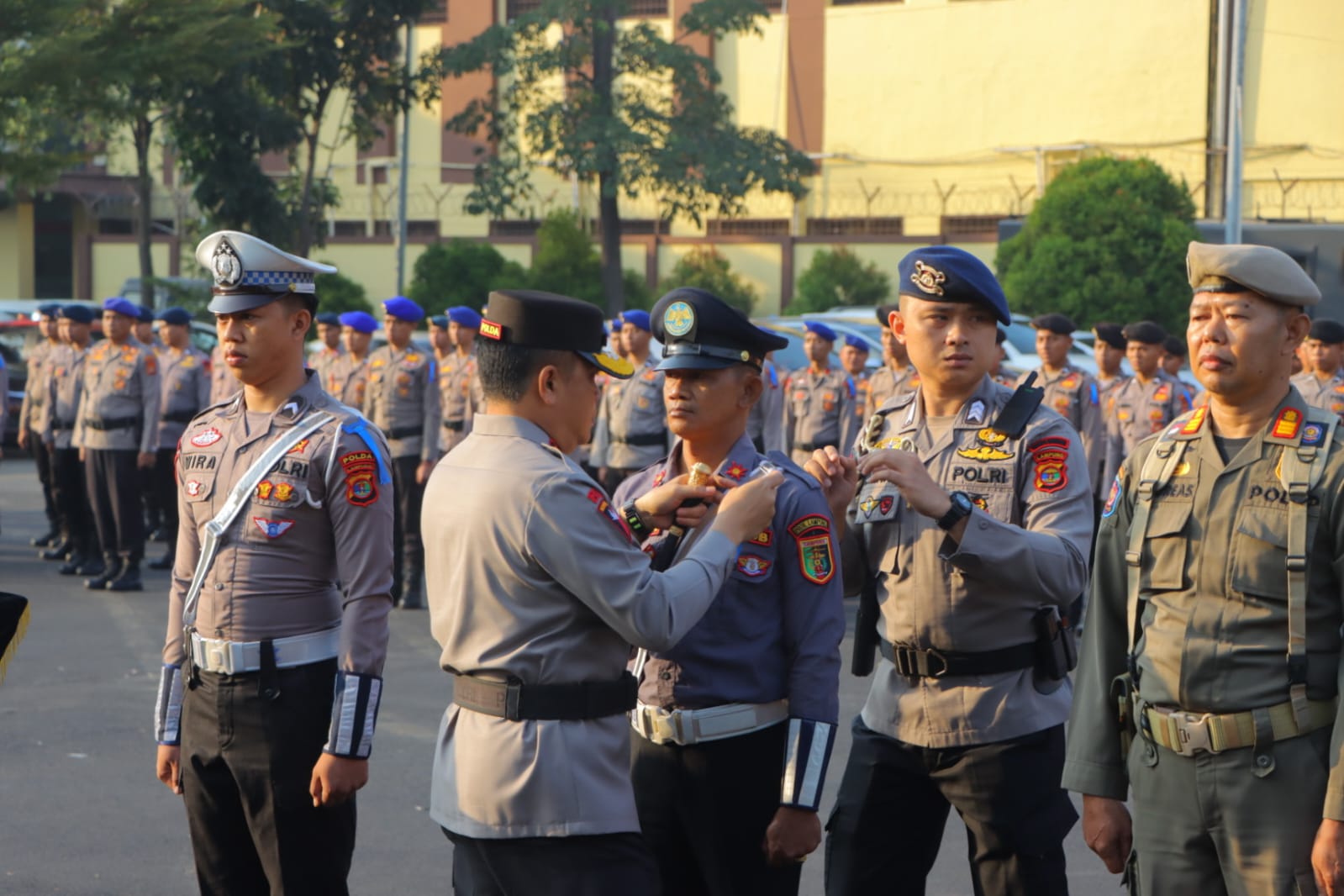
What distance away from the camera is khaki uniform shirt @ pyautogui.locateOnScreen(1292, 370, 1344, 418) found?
11.6m

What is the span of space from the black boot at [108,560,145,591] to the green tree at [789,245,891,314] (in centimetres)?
2040

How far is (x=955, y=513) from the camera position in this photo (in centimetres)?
381

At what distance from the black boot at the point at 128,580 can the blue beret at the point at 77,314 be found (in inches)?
113

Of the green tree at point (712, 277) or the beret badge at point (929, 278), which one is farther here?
the green tree at point (712, 277)

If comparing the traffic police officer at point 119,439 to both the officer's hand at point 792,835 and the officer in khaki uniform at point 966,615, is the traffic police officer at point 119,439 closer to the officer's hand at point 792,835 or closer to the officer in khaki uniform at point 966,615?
the officer in khaki uniform at point 966,615

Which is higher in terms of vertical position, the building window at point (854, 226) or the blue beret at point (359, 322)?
the building window at point (854, 226)

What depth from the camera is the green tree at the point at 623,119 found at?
27781 mm

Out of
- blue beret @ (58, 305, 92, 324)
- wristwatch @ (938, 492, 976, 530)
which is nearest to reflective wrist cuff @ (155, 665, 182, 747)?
wristwatch @ (938, 492, 976, 530)

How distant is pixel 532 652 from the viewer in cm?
324

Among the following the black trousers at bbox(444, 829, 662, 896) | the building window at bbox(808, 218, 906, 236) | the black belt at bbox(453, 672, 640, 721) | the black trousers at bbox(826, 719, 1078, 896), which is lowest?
the black trousers at bbox(826, 719, 1078, 896)

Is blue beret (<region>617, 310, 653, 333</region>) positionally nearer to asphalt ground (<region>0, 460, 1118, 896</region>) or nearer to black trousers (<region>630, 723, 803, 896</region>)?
asphalt ground (<region>0, 460, 1118, 896</region>)

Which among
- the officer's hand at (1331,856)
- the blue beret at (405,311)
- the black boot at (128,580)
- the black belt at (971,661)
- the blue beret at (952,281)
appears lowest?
the black boot at (128,580)

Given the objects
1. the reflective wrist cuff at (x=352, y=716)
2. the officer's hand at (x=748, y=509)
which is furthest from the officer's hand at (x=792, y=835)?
the reflective wrist cuff at (x=352, y=716)

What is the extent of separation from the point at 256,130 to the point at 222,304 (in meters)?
19.4
